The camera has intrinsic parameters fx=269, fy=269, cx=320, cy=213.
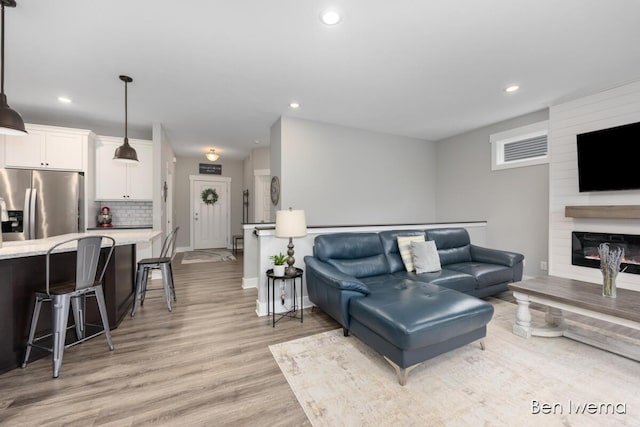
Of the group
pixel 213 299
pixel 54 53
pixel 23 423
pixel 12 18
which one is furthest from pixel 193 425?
pixel 54 53

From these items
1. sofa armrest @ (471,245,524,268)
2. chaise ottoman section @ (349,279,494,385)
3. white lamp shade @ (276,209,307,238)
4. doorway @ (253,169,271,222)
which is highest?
doorway @ (253,169,271,222)

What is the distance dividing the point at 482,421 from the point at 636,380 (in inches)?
53.3

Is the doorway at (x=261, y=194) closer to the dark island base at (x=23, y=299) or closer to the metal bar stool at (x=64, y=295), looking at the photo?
the dark island base at (x=23, y=299)

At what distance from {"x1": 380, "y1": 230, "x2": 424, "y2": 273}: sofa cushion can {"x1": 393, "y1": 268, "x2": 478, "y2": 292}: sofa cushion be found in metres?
0.12

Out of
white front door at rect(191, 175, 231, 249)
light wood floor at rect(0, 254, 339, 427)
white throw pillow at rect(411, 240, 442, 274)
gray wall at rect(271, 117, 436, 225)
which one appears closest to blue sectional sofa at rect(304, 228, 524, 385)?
white throw pillow at rect(411, 240, 442, 274)

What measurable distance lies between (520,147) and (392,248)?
315cm

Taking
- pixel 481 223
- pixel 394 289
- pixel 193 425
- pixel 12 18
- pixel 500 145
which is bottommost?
pixel 193 425

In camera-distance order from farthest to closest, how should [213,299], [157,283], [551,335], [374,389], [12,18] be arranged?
1. [157,283]
2. [213,299]
3. [551,335]
4. [12,18]
5. [374,389]

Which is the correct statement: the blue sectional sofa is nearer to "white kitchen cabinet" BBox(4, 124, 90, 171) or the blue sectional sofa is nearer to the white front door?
"white kitchen cabinet" BBox(4, 124, 90, 171)

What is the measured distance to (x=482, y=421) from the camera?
1.54 m

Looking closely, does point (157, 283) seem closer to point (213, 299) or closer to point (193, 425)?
point (213, 299)

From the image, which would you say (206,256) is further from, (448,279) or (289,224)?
(448,279)

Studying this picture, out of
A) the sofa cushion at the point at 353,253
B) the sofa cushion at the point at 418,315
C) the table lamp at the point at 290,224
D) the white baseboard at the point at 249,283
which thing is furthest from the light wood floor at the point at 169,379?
the white baseboard at the point at 249,283

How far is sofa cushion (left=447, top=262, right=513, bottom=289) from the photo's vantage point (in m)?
3.29
